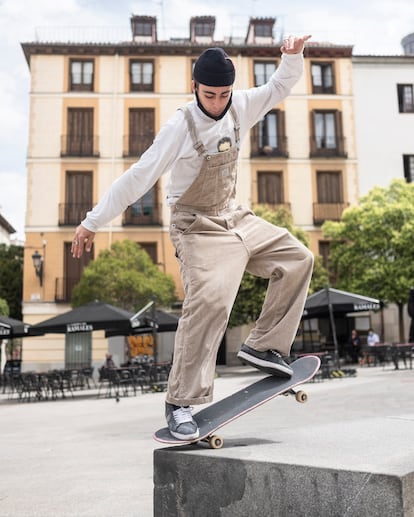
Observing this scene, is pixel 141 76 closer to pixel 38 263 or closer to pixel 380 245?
pixel 38 263

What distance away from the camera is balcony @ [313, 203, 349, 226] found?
97.0ft

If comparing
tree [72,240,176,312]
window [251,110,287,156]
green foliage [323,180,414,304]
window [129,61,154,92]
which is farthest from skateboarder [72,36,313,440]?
window [129,61,154,92]

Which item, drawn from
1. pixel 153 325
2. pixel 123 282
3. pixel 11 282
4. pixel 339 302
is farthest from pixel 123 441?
pixel 11 282

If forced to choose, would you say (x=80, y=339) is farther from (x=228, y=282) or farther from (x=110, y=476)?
(x=228, y=282)

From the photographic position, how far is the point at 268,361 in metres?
3.42

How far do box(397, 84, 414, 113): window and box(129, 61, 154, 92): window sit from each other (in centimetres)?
1323

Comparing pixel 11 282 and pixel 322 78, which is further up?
pixel 322 78

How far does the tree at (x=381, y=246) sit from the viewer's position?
2420 cm

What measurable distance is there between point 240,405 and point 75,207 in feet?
86.5

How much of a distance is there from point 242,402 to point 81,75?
95.7ft

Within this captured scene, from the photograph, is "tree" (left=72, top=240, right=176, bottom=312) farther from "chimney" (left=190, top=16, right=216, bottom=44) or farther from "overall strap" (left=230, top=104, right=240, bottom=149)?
"overall strap" (left=230, top=104, right=240, bottom=149)

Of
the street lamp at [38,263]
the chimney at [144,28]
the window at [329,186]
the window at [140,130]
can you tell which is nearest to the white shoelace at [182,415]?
the street lamp at [38,263]

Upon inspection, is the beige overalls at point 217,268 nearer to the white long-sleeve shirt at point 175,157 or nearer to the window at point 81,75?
the white long-sleeve shirt at point 175,157

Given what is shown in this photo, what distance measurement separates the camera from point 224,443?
10.6ft
